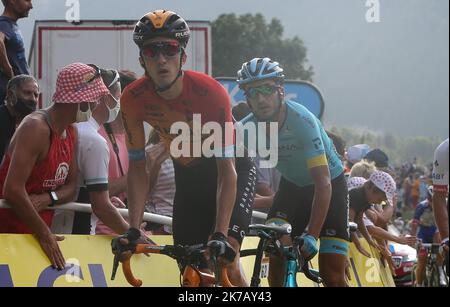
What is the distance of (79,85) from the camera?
17.6 ft

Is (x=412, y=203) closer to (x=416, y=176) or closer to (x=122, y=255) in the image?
(x=416, y=176)

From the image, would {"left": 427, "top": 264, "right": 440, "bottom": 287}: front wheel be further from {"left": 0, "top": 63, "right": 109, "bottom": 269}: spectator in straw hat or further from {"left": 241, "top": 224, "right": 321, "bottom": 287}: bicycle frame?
{"left": 0, "top": 63, "right": 109, "bottom": 269}: spectator in straw hat

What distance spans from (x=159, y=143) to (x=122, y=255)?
0.89 meters

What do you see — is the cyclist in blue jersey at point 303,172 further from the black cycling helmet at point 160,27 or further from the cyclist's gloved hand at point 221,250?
the cyclist's gloved hand at point 221,250

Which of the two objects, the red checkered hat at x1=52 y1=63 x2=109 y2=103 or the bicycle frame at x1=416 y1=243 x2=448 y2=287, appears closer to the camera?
the red checkered hat at x1=52 y1=63 x2=109 y2=103

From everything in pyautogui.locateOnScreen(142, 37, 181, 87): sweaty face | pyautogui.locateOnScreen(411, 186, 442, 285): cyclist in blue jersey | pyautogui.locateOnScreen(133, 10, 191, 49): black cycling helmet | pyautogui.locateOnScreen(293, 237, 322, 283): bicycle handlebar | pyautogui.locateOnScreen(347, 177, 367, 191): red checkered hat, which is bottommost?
pyautogui.locateOnScreen(411, 186, 442, 285): cyclist in blue jersey

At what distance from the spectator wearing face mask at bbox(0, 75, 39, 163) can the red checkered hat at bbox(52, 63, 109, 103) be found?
24 cm

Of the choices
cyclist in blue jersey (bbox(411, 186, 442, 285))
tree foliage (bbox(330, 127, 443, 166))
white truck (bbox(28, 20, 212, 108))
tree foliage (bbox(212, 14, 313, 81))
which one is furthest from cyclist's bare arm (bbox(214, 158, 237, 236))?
tree foliage (bbox(212, 14, 313, 81))

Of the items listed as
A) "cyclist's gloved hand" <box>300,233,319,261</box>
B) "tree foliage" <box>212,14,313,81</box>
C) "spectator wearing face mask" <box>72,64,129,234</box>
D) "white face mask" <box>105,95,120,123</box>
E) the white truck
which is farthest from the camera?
"tree foliage" <box>212,14,313,81</box>

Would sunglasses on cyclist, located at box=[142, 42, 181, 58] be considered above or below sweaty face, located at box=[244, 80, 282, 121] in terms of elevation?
above

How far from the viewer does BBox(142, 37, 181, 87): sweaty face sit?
217 inches

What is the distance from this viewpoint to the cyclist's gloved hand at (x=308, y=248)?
594 centimetres

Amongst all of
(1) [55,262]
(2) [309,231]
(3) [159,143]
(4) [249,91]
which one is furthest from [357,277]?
(1) [55,262]

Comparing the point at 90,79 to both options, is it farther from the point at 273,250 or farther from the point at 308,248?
the point at 308,248
